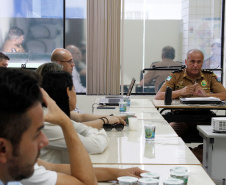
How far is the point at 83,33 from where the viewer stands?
23.6ft

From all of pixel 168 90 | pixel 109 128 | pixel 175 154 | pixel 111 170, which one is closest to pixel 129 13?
pixel 168 90

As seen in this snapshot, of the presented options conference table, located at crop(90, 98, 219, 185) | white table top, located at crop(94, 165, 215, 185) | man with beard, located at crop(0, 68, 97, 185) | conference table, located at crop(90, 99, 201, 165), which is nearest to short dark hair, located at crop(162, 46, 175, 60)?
conference table, located at crop(90, 99, 201, 165)

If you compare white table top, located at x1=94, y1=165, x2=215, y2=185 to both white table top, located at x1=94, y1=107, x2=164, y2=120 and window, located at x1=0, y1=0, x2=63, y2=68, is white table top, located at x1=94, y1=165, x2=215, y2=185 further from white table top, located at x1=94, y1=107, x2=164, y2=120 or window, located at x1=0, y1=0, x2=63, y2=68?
window, located at x1=0, y1=0, x2=63, y2=68

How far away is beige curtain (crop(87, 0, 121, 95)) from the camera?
22.4 feet

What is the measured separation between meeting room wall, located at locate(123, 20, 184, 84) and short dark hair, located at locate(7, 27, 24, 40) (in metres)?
1.83

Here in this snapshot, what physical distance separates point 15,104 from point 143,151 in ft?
5.36

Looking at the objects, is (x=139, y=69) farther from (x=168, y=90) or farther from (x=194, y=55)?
(x=168, y=90)

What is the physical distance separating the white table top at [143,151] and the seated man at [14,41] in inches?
180

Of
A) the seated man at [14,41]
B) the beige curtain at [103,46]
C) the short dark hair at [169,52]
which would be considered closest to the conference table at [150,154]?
the beige curtain at [103,46]

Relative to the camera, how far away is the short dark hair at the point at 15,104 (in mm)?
892

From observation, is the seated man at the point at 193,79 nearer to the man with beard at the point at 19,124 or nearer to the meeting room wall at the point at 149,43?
the meeting room wall at the point at 149,43

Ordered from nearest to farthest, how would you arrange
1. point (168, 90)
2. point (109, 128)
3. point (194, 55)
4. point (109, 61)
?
point (109, 128) < point (168, 90) < point (194, 55) < point (109, 61)

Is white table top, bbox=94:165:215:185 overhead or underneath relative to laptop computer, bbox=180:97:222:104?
underneath

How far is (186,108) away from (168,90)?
0.31m
